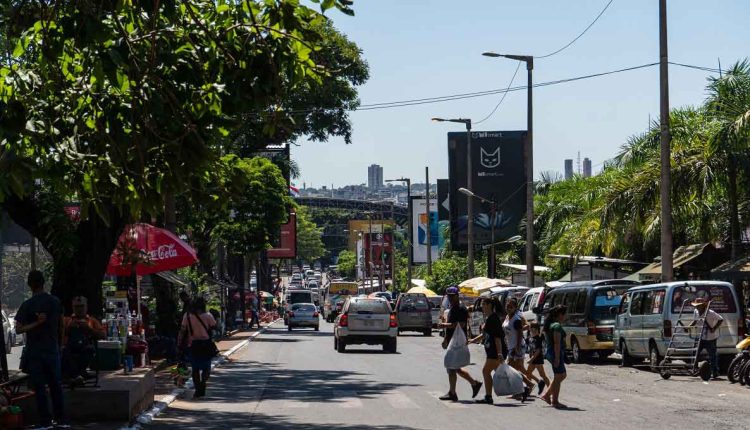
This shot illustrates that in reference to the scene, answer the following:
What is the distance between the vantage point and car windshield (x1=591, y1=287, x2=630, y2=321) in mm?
32094

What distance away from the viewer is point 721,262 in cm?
3994

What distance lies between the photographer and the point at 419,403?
2009 centimetres

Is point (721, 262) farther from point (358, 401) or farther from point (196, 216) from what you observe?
point (358, 401)

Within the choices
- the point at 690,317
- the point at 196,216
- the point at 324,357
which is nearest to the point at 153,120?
the point at 690,317

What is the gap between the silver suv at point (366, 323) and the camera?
38.3 meters

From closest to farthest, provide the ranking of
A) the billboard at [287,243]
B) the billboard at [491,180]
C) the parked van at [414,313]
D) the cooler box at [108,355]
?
the cooler box at [108,355]
the parked van at [414,313]
the billboard at [491,180]
the billboard at [287,243]

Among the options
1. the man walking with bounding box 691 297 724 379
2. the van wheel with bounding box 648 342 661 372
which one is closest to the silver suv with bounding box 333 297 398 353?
the van wheel with bounding box 648 342 661 372

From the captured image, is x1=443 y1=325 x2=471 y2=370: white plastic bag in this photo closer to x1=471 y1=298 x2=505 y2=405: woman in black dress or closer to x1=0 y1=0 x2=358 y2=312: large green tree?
x1=471 y1=298 x2=505 y2=405: woman in black dress

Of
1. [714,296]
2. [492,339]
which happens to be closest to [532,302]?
[714,296]

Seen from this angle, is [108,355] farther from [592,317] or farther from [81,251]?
[592,317]

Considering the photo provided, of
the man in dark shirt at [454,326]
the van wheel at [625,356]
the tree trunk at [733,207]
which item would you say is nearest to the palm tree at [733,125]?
the tree trunk at [733,207]

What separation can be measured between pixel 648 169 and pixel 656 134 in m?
4.79

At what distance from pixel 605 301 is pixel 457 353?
43.6 ft

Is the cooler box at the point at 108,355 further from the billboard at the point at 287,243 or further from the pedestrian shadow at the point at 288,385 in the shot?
the billboard at the point at 287,243
